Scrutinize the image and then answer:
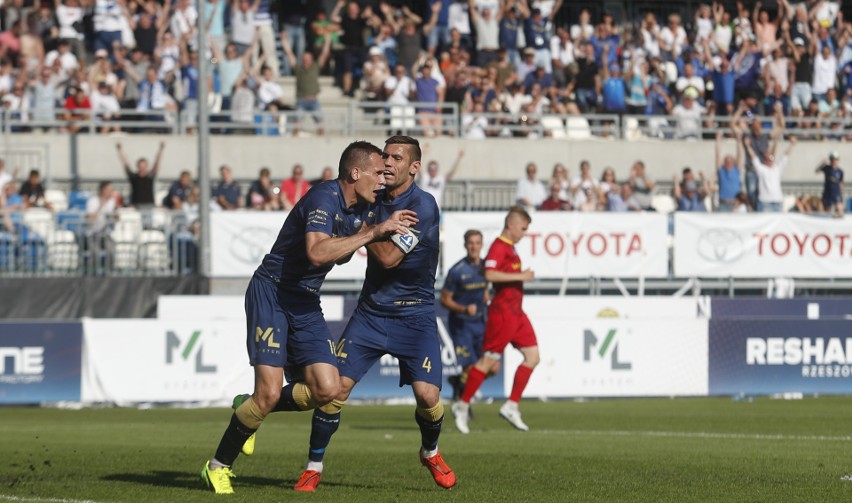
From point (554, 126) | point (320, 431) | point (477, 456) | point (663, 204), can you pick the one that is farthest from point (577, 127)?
point (320, 431)

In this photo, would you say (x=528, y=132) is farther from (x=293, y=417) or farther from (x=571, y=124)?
(x=293, y=417)

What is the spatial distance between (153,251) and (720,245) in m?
9.60

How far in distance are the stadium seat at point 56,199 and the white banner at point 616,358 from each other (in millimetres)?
8602

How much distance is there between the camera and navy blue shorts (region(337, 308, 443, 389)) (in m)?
10.4

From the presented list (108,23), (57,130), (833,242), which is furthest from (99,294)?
(833,242)

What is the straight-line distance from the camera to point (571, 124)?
30.2 metres

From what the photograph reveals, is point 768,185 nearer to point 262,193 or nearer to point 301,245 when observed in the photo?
point 262,193

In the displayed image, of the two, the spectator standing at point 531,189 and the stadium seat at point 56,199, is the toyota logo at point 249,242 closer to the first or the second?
the stadium seat at point 56,199

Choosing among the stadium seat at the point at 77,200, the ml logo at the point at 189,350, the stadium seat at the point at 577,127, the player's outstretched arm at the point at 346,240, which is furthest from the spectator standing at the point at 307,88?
the player's outstretched arm at the point at 346,240

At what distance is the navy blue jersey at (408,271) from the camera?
33.3ft

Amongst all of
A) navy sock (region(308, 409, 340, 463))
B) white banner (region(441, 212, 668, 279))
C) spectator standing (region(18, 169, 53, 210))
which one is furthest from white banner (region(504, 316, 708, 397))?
navy sock (region(308, 409, 340, 463))

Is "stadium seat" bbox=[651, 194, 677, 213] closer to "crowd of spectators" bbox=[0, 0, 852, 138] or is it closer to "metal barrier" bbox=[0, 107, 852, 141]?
"metal barrier" bbox=[0, 107, 852, 141]

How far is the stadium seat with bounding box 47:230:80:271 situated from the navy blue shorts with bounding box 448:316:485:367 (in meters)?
8.30

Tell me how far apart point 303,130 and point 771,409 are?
40.0ft
